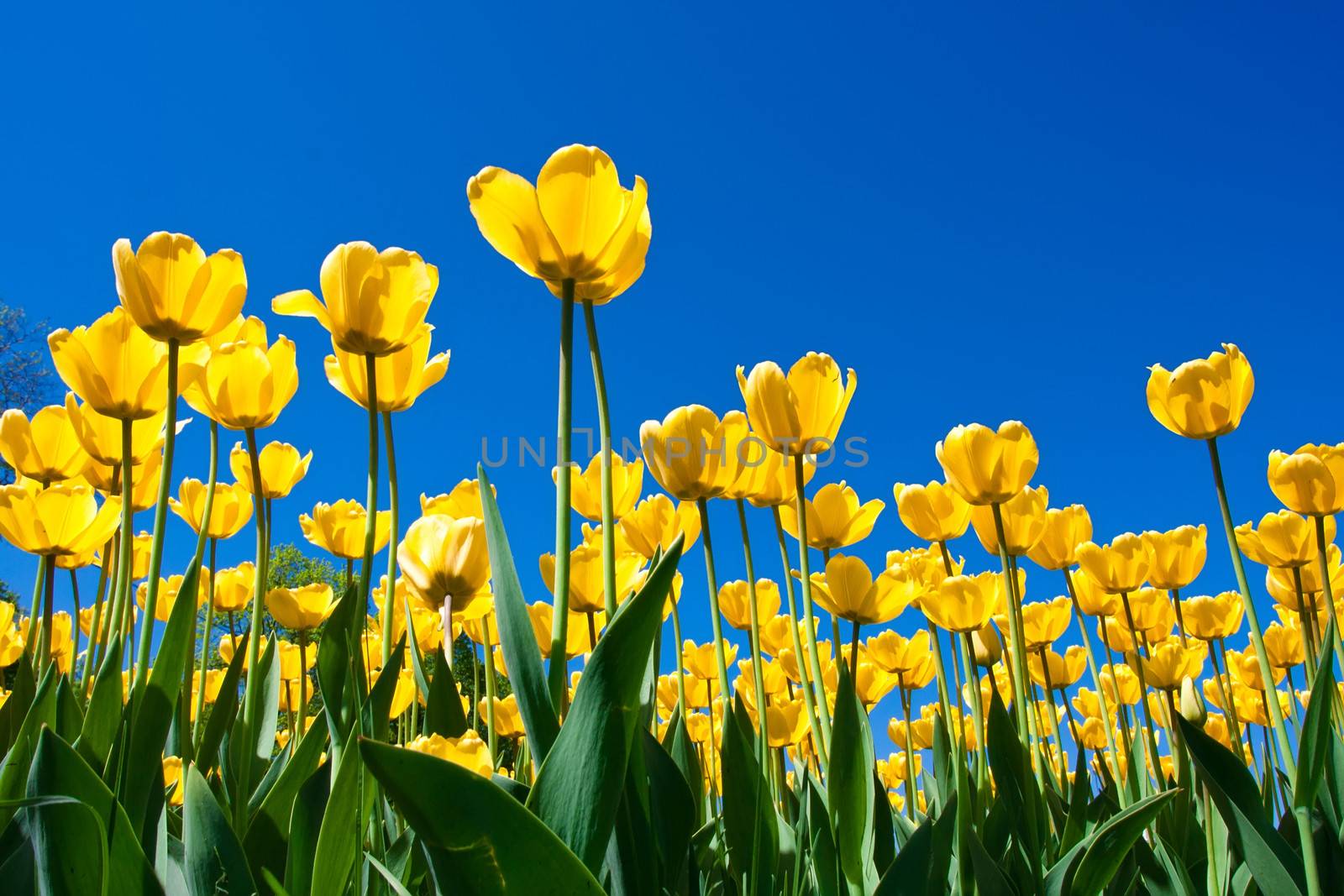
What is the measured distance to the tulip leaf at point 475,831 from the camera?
31.1 inches

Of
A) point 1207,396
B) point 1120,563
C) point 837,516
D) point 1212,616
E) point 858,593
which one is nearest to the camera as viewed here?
point 1207,396

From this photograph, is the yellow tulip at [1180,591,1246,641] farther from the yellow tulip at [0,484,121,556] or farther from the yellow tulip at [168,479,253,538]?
the yellow tulip at [0,484,121,556]

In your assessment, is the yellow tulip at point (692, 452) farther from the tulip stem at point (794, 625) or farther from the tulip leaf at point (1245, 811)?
the tulip leaf at point (1245, 811)

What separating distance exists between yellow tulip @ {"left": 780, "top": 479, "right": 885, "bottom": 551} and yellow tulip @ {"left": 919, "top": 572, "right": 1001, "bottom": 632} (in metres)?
0.25

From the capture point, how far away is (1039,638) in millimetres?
3074

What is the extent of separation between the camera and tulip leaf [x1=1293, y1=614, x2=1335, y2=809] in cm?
163

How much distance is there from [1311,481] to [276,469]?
253cm

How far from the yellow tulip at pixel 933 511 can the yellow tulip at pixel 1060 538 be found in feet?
1.17

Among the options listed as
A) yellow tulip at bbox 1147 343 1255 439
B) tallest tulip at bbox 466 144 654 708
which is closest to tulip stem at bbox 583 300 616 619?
tallest tulip at bbox 466 144 654 708

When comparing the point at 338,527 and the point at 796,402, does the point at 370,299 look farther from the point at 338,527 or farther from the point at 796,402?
the point at 338,527

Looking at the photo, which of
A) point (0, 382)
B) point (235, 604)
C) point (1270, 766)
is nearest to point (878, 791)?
point (1270, 766)

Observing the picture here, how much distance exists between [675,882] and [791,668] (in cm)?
166

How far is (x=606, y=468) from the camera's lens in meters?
1.18

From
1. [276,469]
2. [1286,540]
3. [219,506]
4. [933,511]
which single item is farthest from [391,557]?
[1286,540]
